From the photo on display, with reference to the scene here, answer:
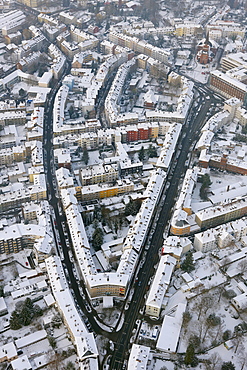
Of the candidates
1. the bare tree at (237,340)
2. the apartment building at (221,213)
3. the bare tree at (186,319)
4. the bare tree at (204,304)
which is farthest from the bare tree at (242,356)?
the apartment building at (221,213)

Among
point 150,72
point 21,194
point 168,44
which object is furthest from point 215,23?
point 21,194

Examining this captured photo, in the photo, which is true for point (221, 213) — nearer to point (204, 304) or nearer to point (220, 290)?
point (220, 290)

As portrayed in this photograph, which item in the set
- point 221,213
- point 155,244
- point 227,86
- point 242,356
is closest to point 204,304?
point 242,356

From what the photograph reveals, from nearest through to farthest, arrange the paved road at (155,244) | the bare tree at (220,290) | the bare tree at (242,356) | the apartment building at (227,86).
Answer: the bare tree at (242,356)
the paved road at (155,244)
the bare tree at (220,290)
the apartment building at (227,86)

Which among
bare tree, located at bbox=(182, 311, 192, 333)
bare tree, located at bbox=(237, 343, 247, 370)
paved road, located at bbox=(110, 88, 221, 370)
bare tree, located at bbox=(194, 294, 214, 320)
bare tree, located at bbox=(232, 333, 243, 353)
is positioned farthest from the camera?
bare tree, located at bbox=(194, 294, 214, 320)

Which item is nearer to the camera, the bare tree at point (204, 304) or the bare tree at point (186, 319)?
the bare tree at point (186, 319)

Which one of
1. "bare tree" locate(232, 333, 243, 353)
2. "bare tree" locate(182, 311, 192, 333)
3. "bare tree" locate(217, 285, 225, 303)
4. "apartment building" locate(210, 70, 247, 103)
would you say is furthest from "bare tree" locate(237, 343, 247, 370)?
"apartment building" locate(210, 70, 247, 103)

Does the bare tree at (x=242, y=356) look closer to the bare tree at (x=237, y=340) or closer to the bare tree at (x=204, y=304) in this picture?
the bare tree at (x=237, y=340)

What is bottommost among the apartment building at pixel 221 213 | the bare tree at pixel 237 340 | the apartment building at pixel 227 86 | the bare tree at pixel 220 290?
the bare tree at pixel 237 340

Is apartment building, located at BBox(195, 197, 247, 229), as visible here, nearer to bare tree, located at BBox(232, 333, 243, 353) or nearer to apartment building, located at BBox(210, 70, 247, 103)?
bare tree, located at BBox(232, 333, 243, 353)

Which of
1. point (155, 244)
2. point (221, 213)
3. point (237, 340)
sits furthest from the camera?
point (221, 213)

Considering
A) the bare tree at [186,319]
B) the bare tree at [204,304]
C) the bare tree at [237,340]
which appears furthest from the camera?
the bare tree at [204,304]

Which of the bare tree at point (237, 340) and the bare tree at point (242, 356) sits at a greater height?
the bare tree at point (237, 340)
